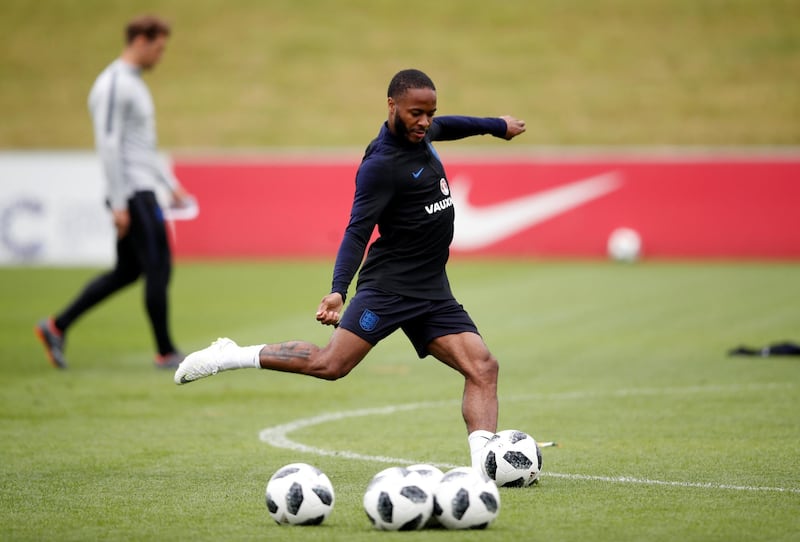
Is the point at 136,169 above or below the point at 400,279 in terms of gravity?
above

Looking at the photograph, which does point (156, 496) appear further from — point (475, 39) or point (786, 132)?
point (475, 39)

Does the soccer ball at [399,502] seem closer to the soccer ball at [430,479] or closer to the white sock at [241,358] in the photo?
the soccer ball at [430,479]

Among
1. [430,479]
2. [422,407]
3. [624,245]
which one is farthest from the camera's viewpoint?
[624,245]

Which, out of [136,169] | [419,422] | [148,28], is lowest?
[419,422]

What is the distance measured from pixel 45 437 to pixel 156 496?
84.7 inches

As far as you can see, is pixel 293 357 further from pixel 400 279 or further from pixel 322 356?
pixel 400 279

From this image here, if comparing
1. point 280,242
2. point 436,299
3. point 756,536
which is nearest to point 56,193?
point 280,242

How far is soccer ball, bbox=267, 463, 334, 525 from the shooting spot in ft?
18.8

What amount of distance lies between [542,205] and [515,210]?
494 millimetres

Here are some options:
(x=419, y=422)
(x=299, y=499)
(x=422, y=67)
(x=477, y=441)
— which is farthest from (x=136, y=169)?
(x=422, y=67)

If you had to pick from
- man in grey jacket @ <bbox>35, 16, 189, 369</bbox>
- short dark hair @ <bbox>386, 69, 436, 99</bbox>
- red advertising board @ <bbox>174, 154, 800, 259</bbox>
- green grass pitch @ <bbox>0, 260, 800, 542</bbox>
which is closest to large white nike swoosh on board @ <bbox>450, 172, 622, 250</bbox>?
red advertising board @ <bbox>174, 154, 800, 259</bbox>

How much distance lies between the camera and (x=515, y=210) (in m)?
24.0

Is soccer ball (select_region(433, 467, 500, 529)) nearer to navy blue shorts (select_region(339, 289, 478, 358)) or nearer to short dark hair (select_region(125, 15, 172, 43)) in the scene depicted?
navy blue shorts (select_region(339, 289, 478, 358))

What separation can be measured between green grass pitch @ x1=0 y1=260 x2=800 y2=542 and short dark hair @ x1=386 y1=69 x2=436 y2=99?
199 centimetres
